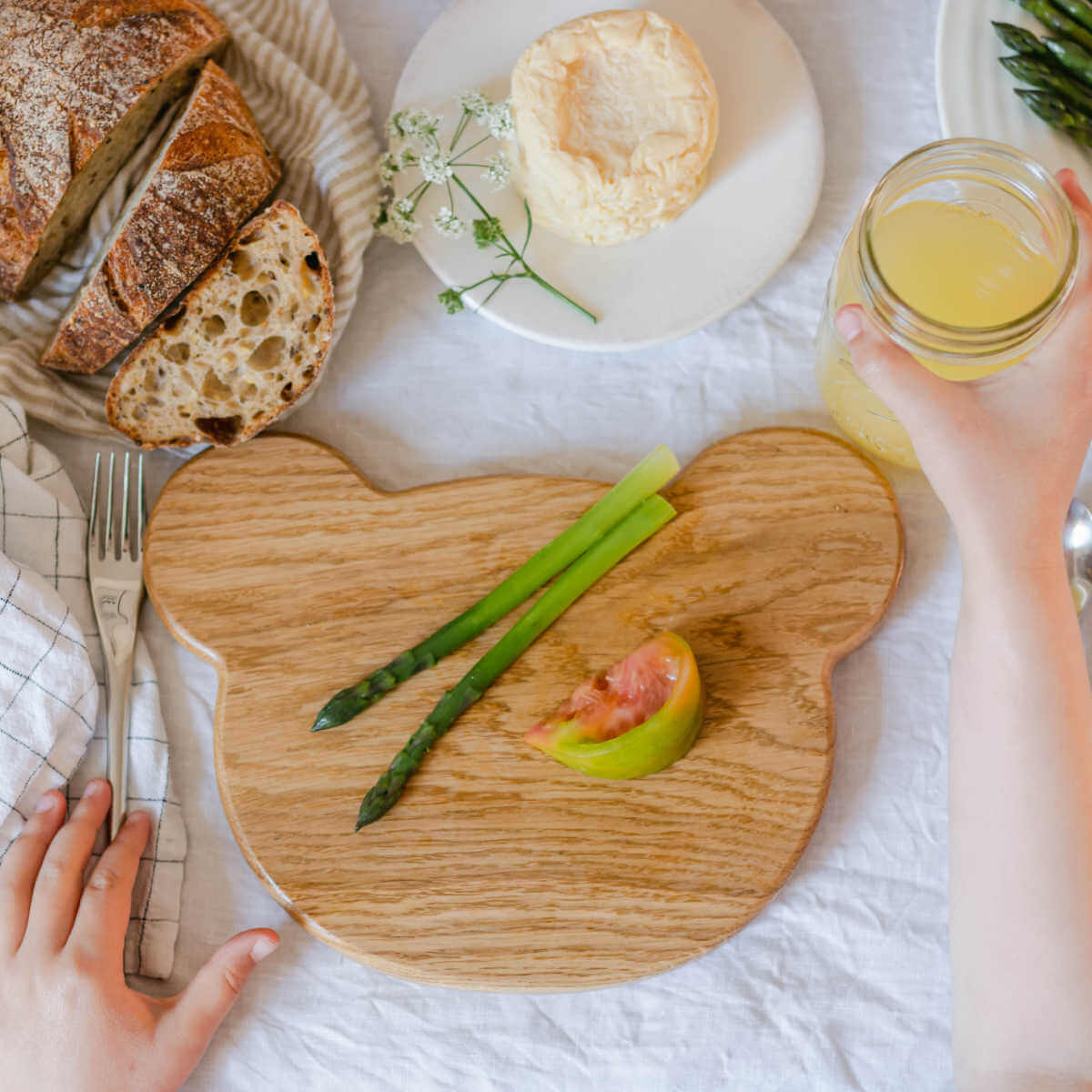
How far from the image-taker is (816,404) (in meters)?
1.53

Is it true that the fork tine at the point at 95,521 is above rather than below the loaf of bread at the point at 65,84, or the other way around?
below

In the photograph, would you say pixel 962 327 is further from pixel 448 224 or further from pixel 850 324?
pixel 448 224

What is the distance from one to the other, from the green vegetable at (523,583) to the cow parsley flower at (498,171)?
1.38 ft

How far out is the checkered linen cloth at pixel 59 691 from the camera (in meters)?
1.36

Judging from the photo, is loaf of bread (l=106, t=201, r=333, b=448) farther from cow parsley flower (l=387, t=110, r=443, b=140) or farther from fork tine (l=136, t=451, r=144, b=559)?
cow parsley flower (l=387, t=110, r=443, b=140)

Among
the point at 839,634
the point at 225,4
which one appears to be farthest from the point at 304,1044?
the point at 225,4

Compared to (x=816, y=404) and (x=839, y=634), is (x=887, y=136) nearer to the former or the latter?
(x=816, y=404)

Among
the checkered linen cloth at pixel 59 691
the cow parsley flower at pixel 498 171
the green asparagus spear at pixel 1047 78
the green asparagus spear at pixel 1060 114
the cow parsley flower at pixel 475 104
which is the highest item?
the green asparagus spear at pixel 1047 78

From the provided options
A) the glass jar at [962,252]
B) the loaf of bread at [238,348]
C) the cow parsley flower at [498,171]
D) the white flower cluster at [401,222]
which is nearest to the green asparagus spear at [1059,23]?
the glass jar at [962,252]

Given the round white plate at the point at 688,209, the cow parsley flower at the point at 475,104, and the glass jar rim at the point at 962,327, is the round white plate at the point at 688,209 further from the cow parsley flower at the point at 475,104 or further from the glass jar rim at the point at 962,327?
the glass jar rim at the point at 962,327

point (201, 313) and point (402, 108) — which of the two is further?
point (402, 108)

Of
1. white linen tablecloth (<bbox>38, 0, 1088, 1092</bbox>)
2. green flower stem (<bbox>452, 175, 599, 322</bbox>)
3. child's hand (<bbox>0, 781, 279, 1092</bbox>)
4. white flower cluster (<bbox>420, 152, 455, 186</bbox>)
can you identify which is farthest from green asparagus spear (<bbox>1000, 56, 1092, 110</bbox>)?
child's hand (<bbox>0, 781, 279, 1092</bbox>)

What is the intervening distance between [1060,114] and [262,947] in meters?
1.50

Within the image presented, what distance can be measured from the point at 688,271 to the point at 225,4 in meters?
0.75
